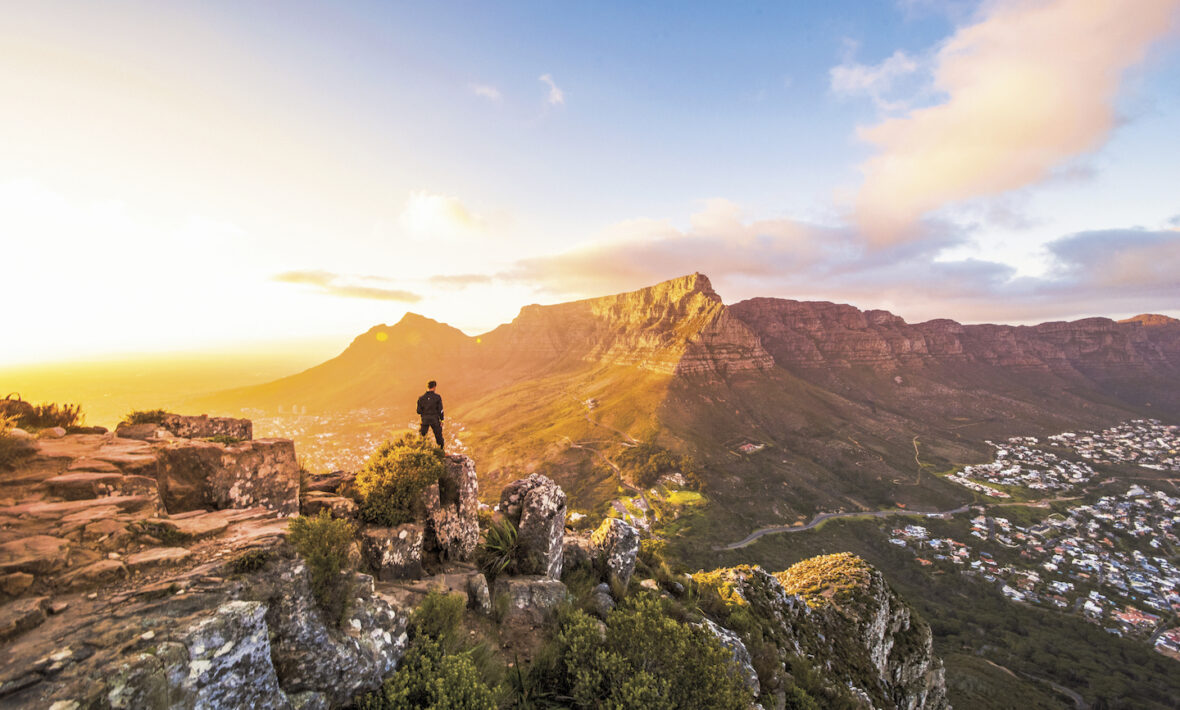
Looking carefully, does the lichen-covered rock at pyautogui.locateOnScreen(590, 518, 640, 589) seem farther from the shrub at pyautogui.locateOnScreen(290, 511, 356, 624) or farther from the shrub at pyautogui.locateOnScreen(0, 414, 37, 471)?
the shrub at pyautogui.locateOnScreen(0, 414, 37, 471)

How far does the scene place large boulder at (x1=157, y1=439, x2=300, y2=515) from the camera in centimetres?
910

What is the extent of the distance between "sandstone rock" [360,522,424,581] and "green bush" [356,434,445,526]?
39 cm

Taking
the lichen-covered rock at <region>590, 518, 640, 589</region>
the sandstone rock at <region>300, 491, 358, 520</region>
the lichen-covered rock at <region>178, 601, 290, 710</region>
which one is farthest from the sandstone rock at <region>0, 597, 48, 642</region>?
the lichen-covered rock at <region>590, 518, 640, 589</region>

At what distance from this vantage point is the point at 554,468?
361 ft

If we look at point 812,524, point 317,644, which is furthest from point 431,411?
point 812,524

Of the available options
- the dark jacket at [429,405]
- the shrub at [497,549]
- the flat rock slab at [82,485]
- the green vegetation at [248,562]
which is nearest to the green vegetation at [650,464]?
the shrub at [497,549]

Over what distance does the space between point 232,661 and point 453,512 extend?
673cm

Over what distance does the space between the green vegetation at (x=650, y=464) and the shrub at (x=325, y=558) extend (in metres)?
101

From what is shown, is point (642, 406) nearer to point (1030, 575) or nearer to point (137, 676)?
point (1030, 575)

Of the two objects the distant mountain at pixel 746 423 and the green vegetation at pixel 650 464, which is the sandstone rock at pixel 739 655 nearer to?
the distant mountain at pixel 746 423

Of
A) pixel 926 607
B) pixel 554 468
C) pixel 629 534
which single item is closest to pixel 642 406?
pixel 554 468

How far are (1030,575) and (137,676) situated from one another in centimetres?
13021

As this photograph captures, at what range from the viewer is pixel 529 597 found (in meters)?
11.7

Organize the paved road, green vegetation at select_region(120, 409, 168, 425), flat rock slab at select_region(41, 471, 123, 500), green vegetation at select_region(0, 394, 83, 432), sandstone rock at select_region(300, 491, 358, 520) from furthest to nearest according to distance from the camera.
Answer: the paved road → green vegetation at select_region(120, 409, 168, 425) → green vegetation at select_region(0, 394, 83, 432) → sandstone rock at select_region(300, 491, 358, 520) → flat rock slab at select_region(41, 471, 123, 500)
